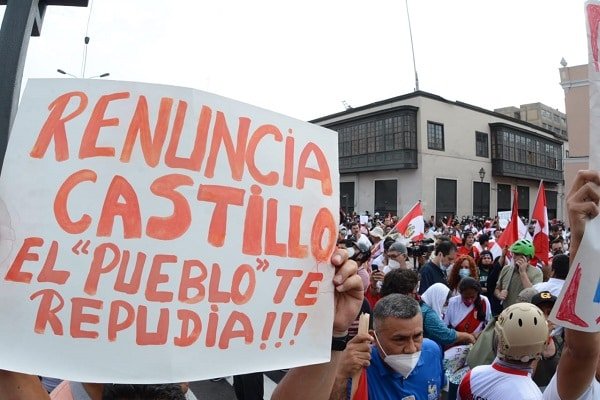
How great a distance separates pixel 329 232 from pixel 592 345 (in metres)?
1.07

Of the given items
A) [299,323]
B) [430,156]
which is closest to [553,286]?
[299,323]

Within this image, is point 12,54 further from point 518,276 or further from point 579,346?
point 518,276

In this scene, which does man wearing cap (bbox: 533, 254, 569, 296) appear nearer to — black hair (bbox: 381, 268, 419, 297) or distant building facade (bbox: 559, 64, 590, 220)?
black hair (bbox: 381, 268, 419, 297)

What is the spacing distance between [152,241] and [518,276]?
17.6 feet

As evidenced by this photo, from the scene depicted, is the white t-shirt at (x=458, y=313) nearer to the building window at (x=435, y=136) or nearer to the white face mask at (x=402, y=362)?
the white face mask at (x=402, y=362)

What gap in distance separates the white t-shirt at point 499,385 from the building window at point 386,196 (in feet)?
110

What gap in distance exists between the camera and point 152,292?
1.32m

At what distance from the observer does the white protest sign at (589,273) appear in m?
1.57

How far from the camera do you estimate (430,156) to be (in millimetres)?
34875

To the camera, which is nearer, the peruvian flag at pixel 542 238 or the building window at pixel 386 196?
the peruvian flag at pixel 542 238

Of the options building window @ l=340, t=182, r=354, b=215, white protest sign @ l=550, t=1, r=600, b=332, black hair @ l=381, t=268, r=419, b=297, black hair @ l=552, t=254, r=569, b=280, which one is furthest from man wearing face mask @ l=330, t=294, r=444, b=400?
building window @ l=340, t=182, r=354, b=215

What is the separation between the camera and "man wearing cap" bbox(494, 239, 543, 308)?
557cm

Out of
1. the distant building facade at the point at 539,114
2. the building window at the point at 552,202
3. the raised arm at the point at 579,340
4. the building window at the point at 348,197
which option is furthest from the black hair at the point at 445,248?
the distant building facade at the point at 539,114

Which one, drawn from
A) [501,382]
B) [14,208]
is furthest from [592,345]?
[14,208]
